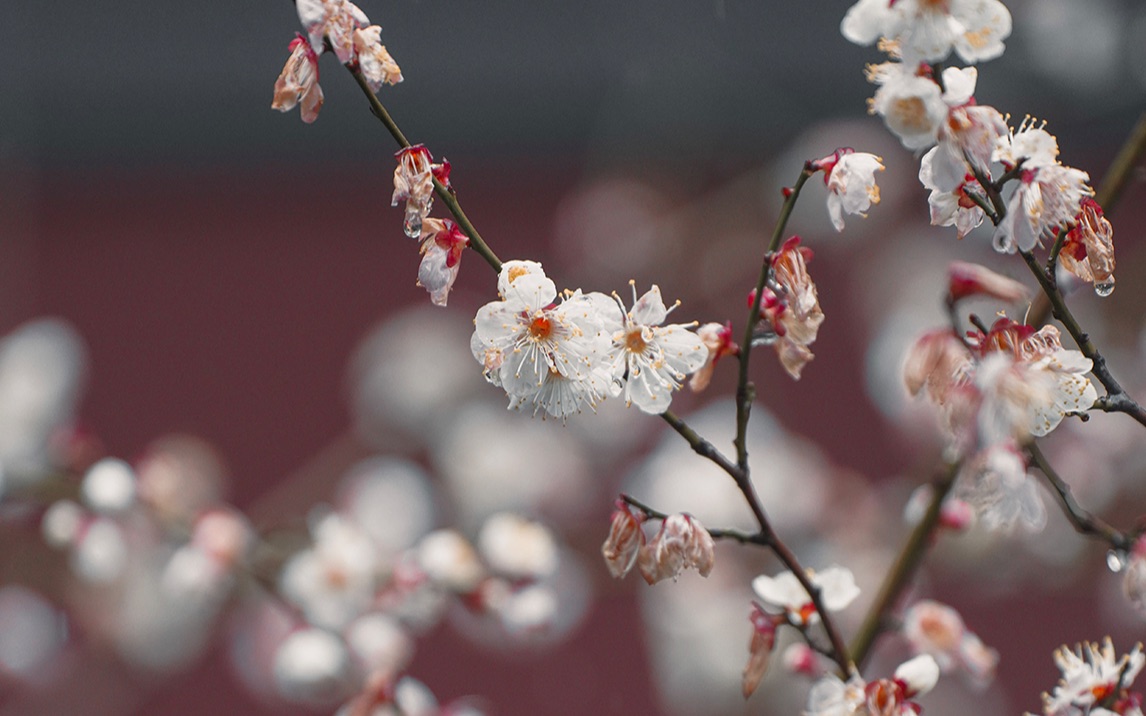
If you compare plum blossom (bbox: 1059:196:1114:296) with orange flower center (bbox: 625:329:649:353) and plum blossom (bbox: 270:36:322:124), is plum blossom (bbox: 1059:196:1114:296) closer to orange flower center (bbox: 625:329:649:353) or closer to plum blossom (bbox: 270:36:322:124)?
orange flower center (bbox: 625:329:649:353)

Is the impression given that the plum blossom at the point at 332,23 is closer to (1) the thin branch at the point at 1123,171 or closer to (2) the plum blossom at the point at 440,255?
(2) the plum blossom at the point at 440,255

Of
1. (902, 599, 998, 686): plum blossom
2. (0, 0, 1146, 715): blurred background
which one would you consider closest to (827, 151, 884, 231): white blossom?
(902, 599, 998, 686): plum blossom

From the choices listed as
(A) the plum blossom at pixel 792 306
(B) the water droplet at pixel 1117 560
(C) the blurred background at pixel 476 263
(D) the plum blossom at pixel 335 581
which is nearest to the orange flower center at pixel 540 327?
(A) the plum blossom at pixel 792 306

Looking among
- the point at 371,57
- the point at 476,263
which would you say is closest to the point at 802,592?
the point at 371,57

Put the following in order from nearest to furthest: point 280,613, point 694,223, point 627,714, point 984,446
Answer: point 984,446 < point 280,613 < point 694,223 < point 627,714

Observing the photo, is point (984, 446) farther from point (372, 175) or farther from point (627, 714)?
point (372, 175)

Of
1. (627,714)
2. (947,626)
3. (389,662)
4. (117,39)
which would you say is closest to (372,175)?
(117,39)
